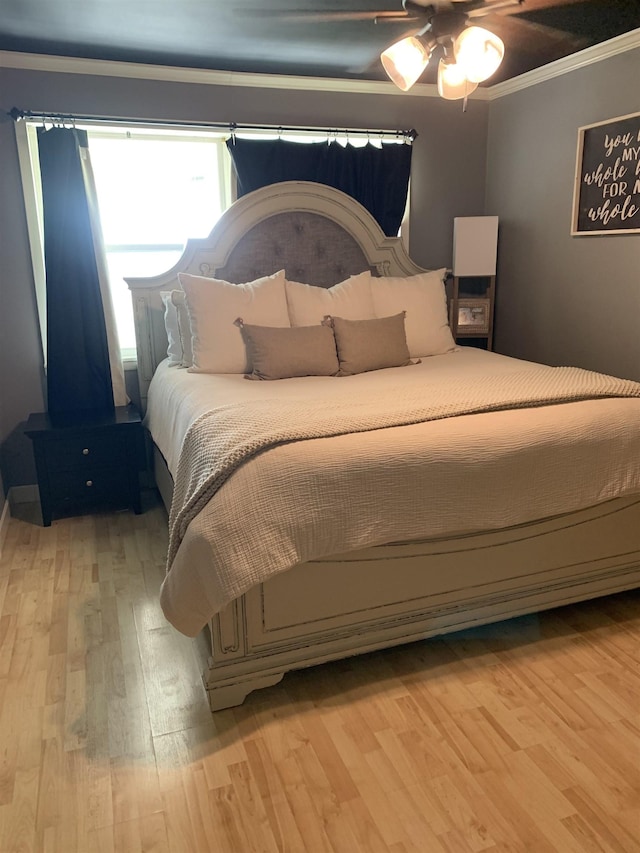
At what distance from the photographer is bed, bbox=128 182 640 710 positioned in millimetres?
1769

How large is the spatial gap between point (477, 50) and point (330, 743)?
2.29 meters

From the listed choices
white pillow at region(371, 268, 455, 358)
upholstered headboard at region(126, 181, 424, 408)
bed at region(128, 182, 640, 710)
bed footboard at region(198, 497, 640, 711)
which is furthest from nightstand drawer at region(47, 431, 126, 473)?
white pillow at region(371, 268, 455, 358)

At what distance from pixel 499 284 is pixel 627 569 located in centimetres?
237

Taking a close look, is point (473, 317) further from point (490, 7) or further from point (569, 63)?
point (490, 7)

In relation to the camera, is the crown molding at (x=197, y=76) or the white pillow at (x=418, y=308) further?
the white pillow at (x=418, y=308)

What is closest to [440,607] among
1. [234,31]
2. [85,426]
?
[85,426]

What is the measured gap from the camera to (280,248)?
3639 millimetres

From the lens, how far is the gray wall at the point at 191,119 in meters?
Result: 3.22

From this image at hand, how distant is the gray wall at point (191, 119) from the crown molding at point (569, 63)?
21cm

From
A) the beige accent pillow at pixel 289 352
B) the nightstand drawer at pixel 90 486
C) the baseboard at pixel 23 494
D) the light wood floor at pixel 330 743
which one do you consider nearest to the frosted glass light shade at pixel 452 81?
the beige accent pillow at pixel 289 352

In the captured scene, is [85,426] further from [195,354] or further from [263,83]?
[263,83]

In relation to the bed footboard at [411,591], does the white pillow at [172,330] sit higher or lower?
higher

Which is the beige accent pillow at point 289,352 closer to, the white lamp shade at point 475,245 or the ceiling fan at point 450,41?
the ceiling fan at point 450,41

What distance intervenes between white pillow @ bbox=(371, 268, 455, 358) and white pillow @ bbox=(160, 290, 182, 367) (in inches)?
41.3
